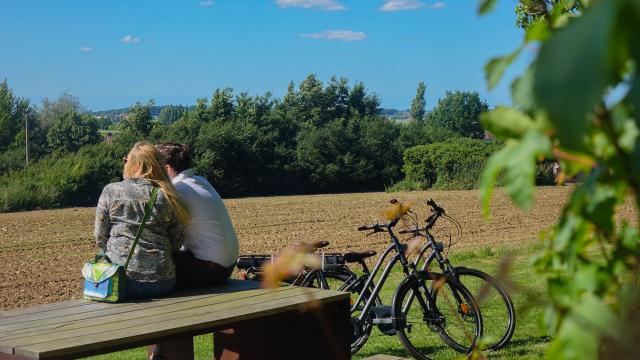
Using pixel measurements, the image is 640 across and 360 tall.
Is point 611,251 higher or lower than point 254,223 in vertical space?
higher

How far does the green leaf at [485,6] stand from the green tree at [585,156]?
0.05 metres

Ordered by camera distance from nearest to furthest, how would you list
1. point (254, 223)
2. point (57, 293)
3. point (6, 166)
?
point (57, 293) → point (254, 223) → point (6, 166)

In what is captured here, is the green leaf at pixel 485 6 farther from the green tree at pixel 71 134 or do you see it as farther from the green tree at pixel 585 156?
the green tree at pixel 71 134

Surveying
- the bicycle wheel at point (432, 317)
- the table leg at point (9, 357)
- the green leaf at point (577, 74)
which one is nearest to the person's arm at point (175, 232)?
the table leg at point (9, 357)

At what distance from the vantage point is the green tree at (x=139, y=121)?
56.6 metres

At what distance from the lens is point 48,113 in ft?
286

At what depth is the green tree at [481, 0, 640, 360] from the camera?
51 centimetres

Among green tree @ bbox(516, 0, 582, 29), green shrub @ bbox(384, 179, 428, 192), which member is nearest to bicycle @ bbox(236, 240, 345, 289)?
green tree @ bbox(516, 0, 582, 29)

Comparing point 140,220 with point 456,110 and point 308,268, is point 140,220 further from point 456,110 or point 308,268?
point 456,110

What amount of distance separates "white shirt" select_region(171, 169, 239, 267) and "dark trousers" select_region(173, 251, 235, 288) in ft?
0.17

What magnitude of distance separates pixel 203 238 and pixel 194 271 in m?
0.26

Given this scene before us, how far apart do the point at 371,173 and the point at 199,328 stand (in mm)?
50279

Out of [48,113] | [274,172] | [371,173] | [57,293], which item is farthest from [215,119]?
[57,293]

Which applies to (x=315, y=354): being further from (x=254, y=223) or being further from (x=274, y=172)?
(x=274, y=172)
